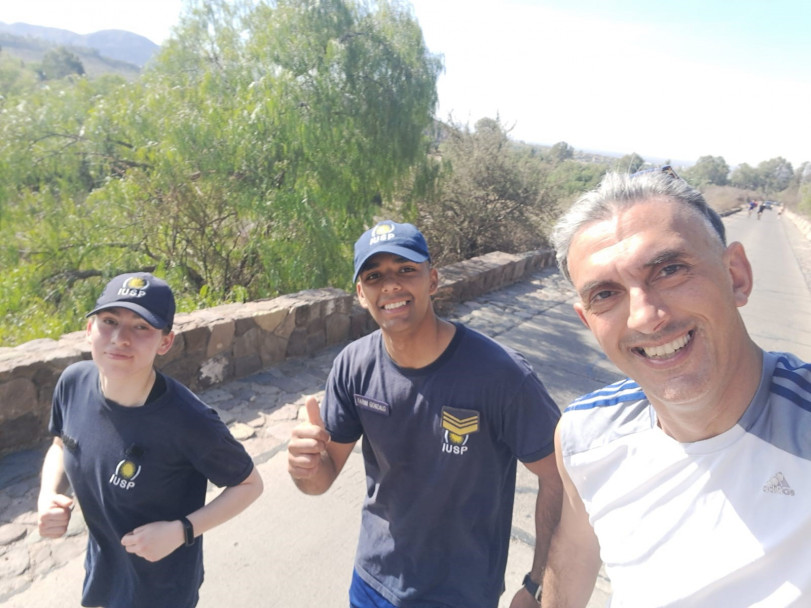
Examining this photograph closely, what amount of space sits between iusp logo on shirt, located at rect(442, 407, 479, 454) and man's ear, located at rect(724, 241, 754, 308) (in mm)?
803

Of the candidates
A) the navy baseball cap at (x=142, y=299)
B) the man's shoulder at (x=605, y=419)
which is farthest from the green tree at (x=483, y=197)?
the man's shoulder at (x=605, y=419)

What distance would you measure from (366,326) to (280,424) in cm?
245

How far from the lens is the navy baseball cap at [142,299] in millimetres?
1829

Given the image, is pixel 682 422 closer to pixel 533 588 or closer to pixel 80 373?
pixel 533 588

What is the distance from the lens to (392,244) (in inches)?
76.1

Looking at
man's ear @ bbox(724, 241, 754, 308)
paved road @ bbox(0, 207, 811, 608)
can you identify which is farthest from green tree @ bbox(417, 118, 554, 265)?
man's ear @ bbox(724, 241, 754, 308)

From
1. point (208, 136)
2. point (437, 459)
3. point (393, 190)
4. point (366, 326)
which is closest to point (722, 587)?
point (437, 459)

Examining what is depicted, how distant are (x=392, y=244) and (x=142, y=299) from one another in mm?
881

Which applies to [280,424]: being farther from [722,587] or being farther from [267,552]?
[722,587]

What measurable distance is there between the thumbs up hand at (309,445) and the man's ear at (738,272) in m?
1.28

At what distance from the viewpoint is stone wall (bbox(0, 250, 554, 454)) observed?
3.63 metres

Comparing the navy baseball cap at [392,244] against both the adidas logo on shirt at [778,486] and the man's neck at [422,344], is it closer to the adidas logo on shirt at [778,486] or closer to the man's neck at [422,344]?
the man's neck at [422,344]

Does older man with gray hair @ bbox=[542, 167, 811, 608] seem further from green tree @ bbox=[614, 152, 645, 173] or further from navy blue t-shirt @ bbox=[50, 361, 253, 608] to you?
navy blue t-shirt @ bbox=[50, 361, 253, 608]

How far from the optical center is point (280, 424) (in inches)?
173
